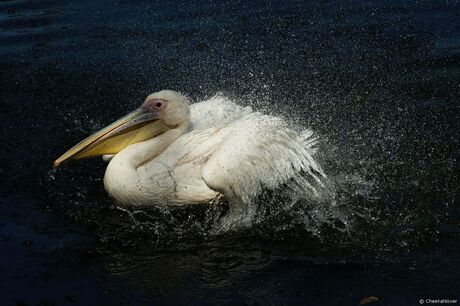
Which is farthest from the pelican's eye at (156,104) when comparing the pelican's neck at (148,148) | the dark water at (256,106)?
the dark water at (256,106)

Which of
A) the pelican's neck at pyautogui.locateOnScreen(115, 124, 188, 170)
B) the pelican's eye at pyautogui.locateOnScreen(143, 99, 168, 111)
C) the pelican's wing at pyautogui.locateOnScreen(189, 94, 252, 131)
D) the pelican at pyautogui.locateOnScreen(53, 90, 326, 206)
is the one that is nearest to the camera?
the pelican at pyautogui.locateOnScreen(53, 90, 326, 206)

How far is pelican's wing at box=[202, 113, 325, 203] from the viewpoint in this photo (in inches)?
194

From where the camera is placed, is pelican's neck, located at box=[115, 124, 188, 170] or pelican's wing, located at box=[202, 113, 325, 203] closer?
pelican's wing, located at box=[202, 113, 325, 203]

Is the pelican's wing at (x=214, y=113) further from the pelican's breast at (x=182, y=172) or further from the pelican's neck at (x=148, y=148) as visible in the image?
the pelican's breast at (x=182, y=172)

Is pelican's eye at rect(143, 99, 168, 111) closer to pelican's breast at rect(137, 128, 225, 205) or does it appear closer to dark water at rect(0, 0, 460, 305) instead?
pelican's breast at rect(137, 128, 225, 205)

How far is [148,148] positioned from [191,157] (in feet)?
1.35

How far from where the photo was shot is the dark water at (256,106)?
4426 mm

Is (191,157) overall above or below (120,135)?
below

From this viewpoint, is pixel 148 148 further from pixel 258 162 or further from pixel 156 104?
pixel 258 162

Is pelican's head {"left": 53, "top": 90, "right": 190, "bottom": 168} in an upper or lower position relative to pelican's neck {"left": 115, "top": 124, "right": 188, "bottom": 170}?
upper

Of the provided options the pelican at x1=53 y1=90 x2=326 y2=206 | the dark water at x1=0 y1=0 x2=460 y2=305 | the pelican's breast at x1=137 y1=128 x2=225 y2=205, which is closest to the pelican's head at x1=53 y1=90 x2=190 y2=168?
the pelican at x1=53 y1=90 x2=326 y2=206

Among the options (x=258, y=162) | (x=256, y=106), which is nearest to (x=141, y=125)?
(x=258, y=162)

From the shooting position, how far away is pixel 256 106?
728 centimetres

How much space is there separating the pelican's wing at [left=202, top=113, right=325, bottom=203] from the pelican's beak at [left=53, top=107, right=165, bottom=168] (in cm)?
70
